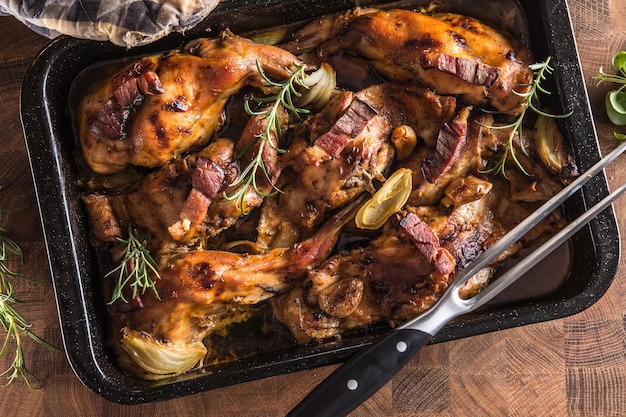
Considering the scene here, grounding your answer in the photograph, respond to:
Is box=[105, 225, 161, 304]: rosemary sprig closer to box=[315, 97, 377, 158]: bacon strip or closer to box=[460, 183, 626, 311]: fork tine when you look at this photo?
box=[315, 97, 377, 158]: bacon strip

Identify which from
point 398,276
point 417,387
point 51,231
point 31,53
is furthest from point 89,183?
point 417,387

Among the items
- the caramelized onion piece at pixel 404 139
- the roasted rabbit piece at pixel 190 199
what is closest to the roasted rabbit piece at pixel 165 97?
the roasted rabbit piece at pixel 190 199

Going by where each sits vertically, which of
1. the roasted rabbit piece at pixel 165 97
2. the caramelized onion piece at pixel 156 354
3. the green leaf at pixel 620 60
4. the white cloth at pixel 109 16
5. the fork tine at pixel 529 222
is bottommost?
the caramelized onion piece at pixel 156 354

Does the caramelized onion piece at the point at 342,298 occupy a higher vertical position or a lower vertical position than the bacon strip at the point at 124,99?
lower

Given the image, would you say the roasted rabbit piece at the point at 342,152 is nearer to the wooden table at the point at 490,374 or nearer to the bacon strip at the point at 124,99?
the bacon strip at the point at 124,99

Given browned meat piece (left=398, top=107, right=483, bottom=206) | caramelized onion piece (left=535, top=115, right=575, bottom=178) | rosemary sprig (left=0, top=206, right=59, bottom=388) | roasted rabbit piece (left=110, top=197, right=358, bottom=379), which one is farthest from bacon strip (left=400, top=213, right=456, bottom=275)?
rosemary sprig (left=0, top=206, right=59, bottom=388)
